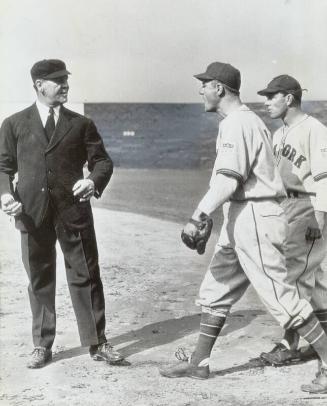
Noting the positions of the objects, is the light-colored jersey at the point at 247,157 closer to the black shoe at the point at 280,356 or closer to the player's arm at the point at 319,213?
the player's arm at the point at 319,213

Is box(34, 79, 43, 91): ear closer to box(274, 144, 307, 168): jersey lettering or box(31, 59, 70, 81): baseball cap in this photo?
box(31, 59, 70, 81): baseball cap

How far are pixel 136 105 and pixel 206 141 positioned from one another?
12.1 feet

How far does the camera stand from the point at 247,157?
13.3 ft

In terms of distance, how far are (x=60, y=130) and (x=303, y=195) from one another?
5.63ft

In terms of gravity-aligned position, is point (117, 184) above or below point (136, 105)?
below

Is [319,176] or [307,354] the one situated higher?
[319,176]

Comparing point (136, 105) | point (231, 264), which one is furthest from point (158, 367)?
point (136, 105)

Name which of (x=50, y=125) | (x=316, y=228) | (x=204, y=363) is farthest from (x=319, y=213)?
(x=50, y=125)

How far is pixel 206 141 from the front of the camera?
2469cm

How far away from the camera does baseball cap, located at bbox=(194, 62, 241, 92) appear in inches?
167

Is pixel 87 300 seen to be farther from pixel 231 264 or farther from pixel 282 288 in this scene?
pixel 282 288

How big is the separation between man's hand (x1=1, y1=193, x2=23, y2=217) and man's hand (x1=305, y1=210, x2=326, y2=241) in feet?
6.38

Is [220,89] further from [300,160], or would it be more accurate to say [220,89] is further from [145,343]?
[145,343]

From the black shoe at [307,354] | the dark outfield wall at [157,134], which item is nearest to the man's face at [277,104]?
the black shoe at [307,354]
